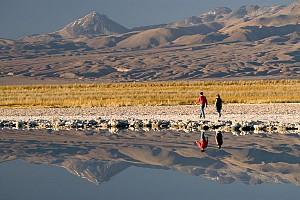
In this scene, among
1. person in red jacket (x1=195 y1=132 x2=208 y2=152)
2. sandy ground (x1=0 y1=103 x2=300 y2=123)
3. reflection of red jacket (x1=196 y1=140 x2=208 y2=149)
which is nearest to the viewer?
person in red jacket (x1=195 y1=132 x2=208 y2=152)

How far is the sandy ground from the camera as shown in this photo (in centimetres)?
3256

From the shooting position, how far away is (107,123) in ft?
101

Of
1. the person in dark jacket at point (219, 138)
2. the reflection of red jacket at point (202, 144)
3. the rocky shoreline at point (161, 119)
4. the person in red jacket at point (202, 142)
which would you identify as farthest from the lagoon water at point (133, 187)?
the rocky shoreline at point (161, 119)

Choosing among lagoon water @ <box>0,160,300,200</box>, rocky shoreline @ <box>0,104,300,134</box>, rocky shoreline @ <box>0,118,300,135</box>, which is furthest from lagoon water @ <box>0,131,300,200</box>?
rocky shoreline @ <box>0,104,300,134</box>

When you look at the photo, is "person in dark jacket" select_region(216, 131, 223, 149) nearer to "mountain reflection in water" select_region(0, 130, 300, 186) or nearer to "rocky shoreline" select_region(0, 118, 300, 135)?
"mountain reflection in water" select_region(0, 130, 300, 186)

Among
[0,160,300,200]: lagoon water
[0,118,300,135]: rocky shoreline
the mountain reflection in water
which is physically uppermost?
[0,118,300,135]: rocky shoreline

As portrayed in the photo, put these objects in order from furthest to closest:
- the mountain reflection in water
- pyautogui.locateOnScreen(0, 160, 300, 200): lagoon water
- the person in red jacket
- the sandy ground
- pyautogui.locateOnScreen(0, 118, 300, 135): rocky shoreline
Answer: the sandy ground
pyautogui.locateOnScreen(0, 118, 300, 135): rocky shoreline
the person in red jacket
the mountain reflection in water
pyautogui.locateOnScreen(0, 160, 300, 200): lagoon water

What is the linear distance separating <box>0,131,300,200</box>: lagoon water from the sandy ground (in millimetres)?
7368

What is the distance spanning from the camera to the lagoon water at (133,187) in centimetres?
1405

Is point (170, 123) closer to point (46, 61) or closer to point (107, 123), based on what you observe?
point (107, 123)

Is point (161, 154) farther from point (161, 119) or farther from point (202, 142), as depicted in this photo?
point (161, 119)

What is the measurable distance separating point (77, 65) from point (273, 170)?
164930 millimetres

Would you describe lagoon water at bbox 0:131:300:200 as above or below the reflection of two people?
below

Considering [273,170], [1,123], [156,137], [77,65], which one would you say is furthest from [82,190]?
[77,65]
